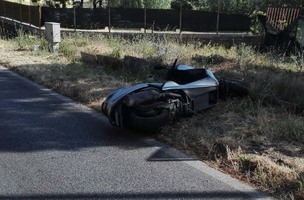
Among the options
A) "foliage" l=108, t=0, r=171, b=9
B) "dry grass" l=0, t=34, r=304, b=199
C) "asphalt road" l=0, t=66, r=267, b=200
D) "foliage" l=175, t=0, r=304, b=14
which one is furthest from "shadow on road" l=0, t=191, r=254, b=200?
"foliage" l=175, t=0, r=304, b=14

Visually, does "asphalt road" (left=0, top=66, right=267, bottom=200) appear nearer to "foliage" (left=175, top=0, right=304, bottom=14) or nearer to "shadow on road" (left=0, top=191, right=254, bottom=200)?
"shadow on road" (left=0, top=191, right=254, bottom=200)

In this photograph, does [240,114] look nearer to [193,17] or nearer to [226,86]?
[226,86]

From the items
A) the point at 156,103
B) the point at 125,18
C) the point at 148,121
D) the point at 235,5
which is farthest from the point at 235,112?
the point at 235,5

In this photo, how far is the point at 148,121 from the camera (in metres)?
5.09

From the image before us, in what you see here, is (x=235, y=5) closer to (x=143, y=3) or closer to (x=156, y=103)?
(x=143, y=3)

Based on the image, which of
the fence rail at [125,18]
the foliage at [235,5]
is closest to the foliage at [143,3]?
the foliage at [235,5]

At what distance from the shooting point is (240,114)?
5.86m

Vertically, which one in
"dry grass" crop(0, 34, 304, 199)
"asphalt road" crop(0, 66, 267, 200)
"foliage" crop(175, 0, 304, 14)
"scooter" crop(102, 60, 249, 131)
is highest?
"foliage" crop(175, 0, 304, 14)

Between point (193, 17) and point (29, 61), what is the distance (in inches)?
480

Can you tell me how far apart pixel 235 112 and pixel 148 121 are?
59.4 inches

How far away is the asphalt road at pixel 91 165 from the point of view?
3771 mm

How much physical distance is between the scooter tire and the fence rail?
14.5 meters

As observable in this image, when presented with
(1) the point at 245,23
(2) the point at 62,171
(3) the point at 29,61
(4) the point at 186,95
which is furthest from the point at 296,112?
(1) the point at 245,23

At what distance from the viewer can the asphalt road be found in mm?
3771
